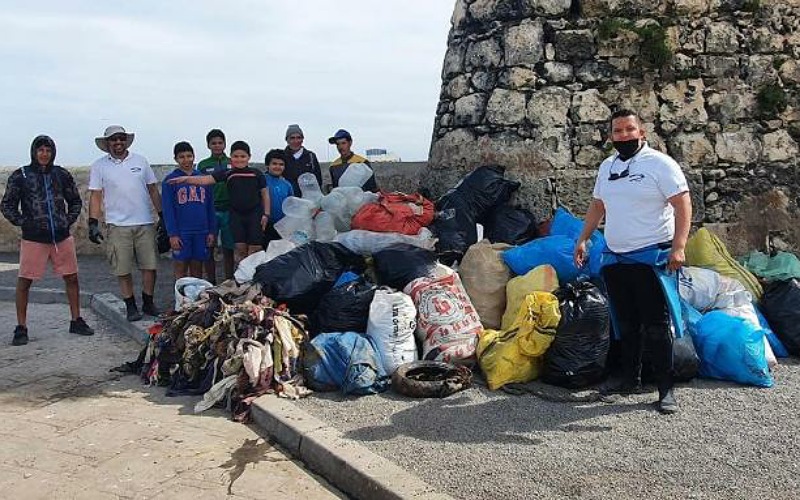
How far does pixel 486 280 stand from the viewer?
17.0 ft

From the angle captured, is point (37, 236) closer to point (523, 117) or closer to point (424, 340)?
point (424, 340)

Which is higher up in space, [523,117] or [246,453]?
[523,117]

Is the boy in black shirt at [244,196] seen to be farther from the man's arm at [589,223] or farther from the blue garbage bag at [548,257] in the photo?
the man's arm at [589,223]

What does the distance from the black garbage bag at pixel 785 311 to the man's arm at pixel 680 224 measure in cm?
164

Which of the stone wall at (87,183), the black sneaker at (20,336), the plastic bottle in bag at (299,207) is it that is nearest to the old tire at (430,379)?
the plastic bottle in bag at (299,207)

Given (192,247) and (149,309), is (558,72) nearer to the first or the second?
(192,247)

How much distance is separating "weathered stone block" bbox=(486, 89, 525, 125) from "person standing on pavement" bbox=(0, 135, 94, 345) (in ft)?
12.0

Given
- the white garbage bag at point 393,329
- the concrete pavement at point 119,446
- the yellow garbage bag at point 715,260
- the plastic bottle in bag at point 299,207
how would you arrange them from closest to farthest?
the concrete pavement at point 119,446 → the white garbage bag at point 393,329 → the yellow garbage bag at point 715,260 → the plastic bottle in bag at point 299,207

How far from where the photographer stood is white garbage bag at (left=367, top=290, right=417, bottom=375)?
4.54 m

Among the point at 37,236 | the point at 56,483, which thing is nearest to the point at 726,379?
the point at 56,483

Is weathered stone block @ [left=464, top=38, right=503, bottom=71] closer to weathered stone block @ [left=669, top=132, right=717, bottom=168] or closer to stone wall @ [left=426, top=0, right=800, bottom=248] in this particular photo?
stone wall @ [left=426, top=0, right=800, bottom=248]

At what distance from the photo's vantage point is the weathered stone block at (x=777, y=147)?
5.93 m

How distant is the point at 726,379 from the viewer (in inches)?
171

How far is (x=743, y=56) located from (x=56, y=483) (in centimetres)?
586
